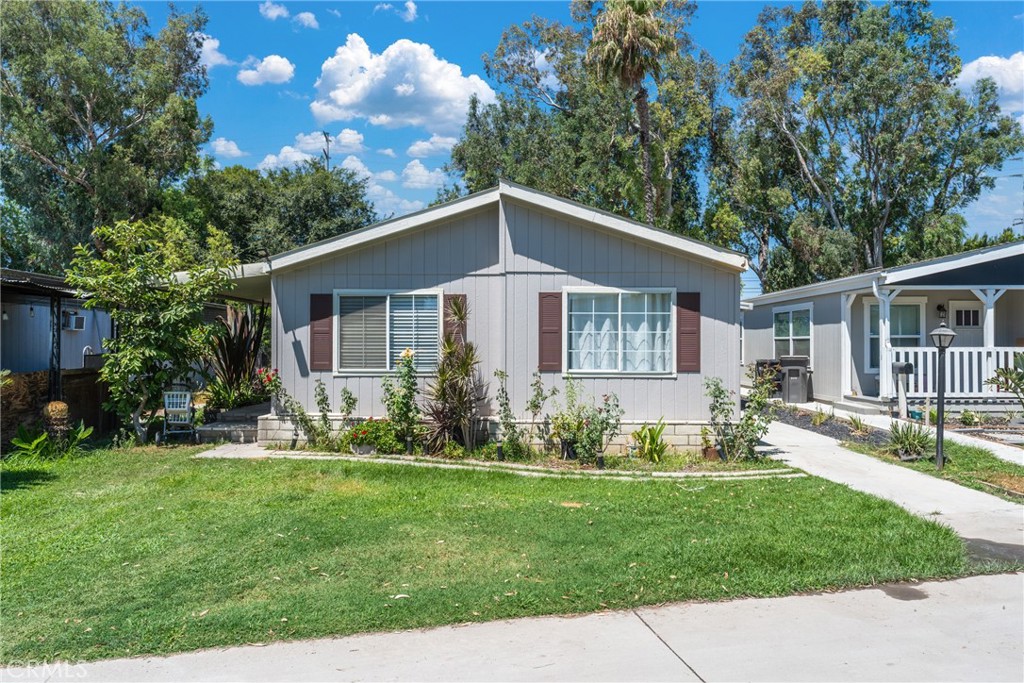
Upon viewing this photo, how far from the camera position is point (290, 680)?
363cm

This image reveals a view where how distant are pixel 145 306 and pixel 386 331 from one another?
3566mm

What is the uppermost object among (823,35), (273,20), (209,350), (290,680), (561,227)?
(823,35)

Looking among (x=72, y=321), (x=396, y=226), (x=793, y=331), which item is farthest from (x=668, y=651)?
(x=793, y=331)

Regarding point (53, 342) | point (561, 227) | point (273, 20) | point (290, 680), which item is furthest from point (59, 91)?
point (290, 680)

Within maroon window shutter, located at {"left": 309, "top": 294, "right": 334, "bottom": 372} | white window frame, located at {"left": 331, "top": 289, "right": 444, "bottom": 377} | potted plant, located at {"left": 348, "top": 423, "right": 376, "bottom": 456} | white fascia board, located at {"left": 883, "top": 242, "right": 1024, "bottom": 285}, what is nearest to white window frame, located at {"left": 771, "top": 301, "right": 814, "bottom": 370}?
white fascia board, located at {"left": 883, "top": 242, "right": 1024, "bottom": 285}

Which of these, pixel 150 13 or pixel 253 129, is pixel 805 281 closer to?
pixel 253 129

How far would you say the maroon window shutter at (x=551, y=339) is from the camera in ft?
33.1

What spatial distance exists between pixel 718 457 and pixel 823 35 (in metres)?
25.2

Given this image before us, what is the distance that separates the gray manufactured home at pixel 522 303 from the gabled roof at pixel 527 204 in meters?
0.02

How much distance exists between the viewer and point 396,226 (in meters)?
10.3

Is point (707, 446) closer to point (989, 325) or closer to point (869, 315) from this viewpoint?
point (869, 315)

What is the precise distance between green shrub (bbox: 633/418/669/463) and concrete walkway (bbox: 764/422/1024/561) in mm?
1711

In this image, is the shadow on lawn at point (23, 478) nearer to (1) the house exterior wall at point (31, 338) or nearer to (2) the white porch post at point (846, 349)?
(1) the house exterior wall at point (31, 338)

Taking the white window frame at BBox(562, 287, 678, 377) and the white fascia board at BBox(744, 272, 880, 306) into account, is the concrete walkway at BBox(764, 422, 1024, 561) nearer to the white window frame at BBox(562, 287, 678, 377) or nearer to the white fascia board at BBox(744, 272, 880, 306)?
the white window frame at BBox(562, 287, 678, 377)
